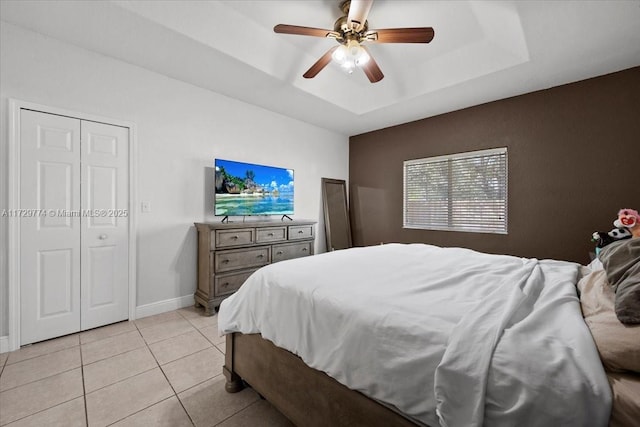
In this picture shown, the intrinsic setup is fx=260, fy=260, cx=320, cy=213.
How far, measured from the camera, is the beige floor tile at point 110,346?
2.07m

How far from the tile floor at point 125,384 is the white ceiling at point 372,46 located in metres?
2.67

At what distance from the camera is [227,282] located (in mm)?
3012

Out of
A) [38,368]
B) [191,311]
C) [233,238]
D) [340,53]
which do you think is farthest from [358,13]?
[38,368]

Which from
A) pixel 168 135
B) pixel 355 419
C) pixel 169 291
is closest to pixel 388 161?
pixel 168 135

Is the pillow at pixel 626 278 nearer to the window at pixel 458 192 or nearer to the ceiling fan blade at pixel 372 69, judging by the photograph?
the ceiling fan blade at pixel 372 69

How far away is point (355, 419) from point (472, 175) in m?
3.61

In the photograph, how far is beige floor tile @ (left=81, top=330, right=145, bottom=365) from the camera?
2074mm

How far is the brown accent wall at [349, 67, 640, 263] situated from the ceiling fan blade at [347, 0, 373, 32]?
2.39 m

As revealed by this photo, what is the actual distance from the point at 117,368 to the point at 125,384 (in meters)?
0.26

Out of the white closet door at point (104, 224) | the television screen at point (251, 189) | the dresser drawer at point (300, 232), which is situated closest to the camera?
the white closet door at point (104, 224)

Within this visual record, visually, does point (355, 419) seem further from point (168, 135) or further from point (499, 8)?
point (168, 135)

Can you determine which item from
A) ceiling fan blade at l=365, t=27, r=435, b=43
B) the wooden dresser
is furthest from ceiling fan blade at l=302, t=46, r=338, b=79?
the wooden dresser

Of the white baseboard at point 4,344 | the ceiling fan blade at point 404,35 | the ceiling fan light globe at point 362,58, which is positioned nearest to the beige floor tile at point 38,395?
the white baseboard at point 4,344

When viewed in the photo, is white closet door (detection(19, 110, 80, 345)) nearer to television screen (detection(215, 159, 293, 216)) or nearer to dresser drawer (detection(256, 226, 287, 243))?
television screen (detection(215, 159, 293, 216))
